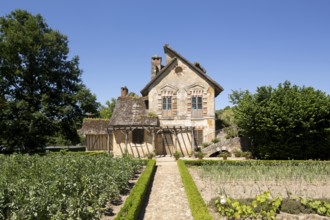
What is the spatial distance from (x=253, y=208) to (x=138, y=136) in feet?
64.6

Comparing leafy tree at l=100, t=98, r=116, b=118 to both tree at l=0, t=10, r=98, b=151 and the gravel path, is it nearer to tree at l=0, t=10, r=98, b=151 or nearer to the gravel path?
tree at l=0, t=10, r=98, b=151

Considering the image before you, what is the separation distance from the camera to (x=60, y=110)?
31750 millimetres

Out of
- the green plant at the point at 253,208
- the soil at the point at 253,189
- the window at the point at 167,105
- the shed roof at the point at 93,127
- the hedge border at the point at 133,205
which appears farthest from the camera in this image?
the shed roof at the point at 93,127

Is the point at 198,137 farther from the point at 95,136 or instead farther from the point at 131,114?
the point at 95,136

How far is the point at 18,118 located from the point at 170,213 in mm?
26076

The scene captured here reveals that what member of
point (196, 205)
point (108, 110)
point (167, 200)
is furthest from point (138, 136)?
point (108, 110)

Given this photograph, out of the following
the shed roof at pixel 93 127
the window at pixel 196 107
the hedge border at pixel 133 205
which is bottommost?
the hedge border at pixel 133 205

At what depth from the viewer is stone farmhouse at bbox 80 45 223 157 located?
27641 mm

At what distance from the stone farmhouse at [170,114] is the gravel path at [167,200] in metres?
11.5

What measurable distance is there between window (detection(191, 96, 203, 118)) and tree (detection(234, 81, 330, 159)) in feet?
19.7

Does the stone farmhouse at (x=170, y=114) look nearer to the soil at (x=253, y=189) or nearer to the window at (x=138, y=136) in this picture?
the window at (x=138, y=136)

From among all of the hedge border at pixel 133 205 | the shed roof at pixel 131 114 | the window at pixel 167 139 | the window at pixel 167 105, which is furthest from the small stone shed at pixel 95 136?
the hedge border at pixel 133 205

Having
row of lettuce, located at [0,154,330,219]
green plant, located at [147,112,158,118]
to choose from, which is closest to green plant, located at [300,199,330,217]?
row of lettuce, located at [0,154,330,219]

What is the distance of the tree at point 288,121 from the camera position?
68.3 feet
